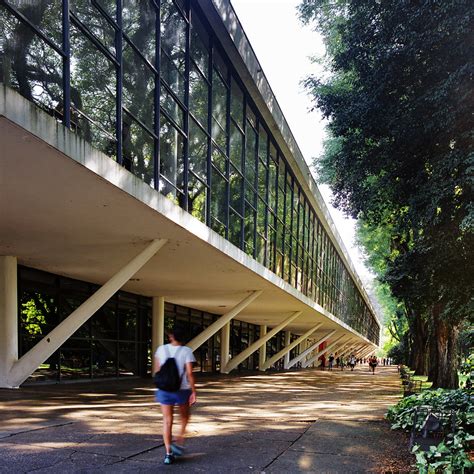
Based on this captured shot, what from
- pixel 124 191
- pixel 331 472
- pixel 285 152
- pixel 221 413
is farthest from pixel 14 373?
pixel 285 152

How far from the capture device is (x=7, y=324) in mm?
12039

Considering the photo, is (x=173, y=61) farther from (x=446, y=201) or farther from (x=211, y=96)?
(x=446, y=201)

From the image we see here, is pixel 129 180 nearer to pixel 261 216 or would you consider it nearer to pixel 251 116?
pixel 251 116

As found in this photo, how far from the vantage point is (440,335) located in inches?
790

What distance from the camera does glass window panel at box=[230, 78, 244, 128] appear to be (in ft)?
48.0

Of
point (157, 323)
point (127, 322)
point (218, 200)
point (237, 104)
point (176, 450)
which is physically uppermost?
point (237, 104)

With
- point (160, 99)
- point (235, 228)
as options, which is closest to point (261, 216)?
point (235, 228)

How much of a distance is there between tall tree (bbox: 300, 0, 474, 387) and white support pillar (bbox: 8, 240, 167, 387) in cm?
565

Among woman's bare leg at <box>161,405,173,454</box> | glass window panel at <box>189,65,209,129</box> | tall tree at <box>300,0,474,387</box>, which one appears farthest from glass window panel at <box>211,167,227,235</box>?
woman's bare leg at <box>161,405,173,454</box>

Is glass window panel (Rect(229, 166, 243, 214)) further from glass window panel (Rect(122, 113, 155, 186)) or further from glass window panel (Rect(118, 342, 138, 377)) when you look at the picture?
glass window panel (Rect(118, 342, 138, 377))

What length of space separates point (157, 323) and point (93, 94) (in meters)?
13.2

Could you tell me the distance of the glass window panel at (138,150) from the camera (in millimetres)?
9016

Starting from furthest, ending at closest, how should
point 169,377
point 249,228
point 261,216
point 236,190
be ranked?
point 261,216 < point 249,228 < point 236,190 < point 169,377

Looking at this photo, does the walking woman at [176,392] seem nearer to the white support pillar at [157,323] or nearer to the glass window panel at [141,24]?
the glass window panel at [141,24]
